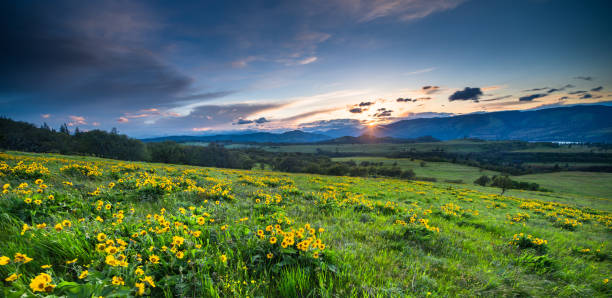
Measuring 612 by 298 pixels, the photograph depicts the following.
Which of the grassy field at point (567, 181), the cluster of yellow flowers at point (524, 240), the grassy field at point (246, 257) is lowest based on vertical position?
the grassy field at point (567, 181)

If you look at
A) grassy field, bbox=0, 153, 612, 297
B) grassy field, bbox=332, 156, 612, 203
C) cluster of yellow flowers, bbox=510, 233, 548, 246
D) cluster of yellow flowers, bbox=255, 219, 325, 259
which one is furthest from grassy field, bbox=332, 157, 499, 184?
cluster of yellow flowers, bbox=255, 219, 325, 259

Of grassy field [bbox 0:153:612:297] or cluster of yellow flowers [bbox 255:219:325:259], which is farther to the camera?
cluster of yellow flowers [bbox 255:219:325:259]

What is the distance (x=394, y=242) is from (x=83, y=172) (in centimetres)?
1246

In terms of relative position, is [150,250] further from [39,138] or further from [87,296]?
[39,138]

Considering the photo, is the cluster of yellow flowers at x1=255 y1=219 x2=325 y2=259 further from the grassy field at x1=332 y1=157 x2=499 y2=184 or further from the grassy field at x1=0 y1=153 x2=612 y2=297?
the grassy field at x1=332 y1=157 x2=499 y2=184

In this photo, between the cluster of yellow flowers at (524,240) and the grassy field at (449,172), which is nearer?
the cluster of yellow flowers at (524,240)

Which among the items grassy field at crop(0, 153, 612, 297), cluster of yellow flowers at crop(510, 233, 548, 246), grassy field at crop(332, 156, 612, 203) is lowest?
grassy field at crop(332, 156, 612, 203)

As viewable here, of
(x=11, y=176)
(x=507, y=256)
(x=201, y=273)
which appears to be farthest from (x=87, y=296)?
(x=11, y=176)

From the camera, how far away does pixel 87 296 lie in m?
1.92

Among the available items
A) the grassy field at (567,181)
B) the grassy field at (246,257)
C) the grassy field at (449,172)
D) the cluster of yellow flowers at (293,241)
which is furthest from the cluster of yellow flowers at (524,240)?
the grassy field at (449,172)

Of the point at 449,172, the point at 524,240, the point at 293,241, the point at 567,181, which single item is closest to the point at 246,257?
the point at 293,241

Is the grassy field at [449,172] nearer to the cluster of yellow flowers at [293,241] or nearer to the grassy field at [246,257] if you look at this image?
the grassy field at [246,257]

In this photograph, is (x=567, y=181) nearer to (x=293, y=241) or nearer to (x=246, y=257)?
(x=293, y=241)

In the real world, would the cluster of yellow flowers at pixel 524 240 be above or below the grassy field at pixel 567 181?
above
